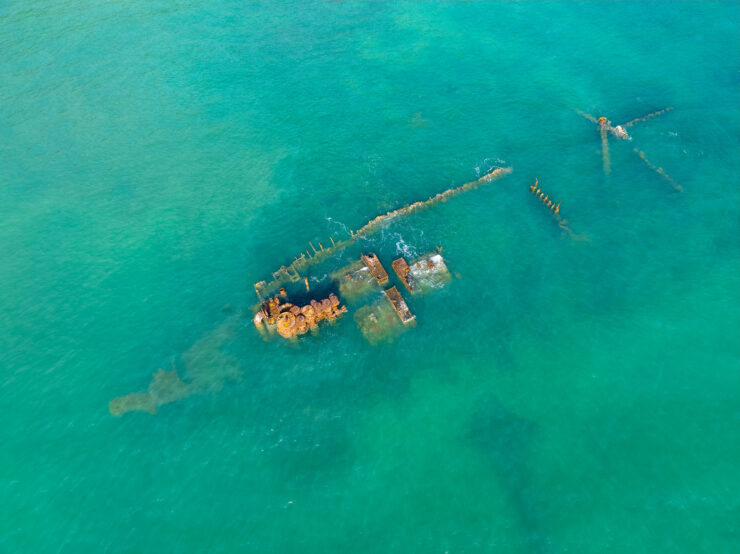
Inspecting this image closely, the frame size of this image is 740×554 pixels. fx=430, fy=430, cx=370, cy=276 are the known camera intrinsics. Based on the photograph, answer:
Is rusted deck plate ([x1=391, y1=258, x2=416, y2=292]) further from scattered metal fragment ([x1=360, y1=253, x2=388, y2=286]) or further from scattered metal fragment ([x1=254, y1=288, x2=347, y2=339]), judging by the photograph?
scattered metal fragment ([x1=254, y1=288, x2=347, y2=339])

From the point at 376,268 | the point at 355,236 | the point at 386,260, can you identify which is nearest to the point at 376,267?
the point at 376,268

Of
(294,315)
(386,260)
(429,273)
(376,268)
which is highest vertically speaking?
(294,315)

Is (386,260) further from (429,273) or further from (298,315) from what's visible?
(298,315)

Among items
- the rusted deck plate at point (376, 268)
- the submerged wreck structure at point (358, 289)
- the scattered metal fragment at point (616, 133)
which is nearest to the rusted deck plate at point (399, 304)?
the submerged wreck structure at point (358, 289)

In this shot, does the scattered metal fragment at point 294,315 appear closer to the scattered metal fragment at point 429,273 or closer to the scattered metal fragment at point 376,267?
the scattered metal fragment at point 376,267

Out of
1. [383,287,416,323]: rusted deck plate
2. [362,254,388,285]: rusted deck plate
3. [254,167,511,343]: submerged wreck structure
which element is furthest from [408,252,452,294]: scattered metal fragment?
[362,254,388,285]: rusted deck plate
